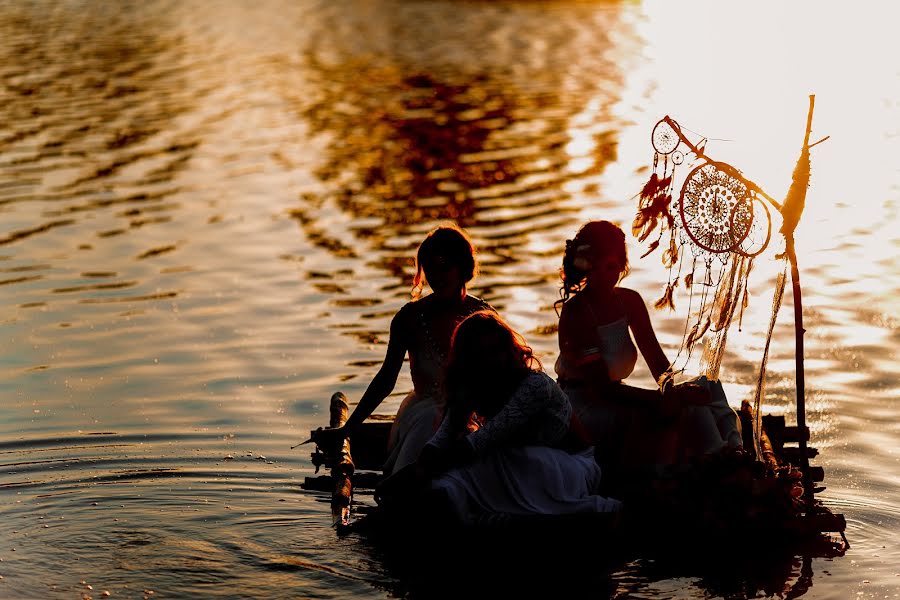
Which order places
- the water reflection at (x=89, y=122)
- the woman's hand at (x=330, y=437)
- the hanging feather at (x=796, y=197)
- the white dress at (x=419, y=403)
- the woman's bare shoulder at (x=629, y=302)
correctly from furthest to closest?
the water reflection at (x=89, y=122) < the woman's hand at (x=330, y=437) < the woman's bare shoulder at (x=629, y=302) < the white dress at (x=419, y=403) < the hanging feather at (x=796, y=197)

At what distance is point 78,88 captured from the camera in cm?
3170

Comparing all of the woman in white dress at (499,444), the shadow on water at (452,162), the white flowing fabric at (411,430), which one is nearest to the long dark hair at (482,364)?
the woman in white dress at (499,444)

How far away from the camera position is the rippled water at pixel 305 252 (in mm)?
8969

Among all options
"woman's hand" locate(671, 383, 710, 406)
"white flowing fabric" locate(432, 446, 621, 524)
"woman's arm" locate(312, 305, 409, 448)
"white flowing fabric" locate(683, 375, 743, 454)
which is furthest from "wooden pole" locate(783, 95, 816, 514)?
"woman's arm" locate(312, 305, 409, 448)

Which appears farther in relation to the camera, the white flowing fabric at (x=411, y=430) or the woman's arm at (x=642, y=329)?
the woman's arm at (x=642, y=329)

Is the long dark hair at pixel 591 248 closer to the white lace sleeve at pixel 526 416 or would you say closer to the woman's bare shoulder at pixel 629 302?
the woman's bare shoulder at pixel 629 302

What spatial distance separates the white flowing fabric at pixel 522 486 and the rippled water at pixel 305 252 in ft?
1.72

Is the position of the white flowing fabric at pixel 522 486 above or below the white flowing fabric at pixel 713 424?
below

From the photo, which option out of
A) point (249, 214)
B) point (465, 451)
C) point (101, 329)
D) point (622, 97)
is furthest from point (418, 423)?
point (622, 97)

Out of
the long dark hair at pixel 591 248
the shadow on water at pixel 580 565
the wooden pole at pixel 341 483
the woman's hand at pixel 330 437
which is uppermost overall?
the long dark hair at pixel 591 248

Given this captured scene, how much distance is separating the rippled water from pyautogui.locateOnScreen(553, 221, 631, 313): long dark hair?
1.82 m

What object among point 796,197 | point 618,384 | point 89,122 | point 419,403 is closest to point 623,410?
point 618,384

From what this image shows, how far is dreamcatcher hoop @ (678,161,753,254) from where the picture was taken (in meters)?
8.45

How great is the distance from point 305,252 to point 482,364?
1025 centimetres
